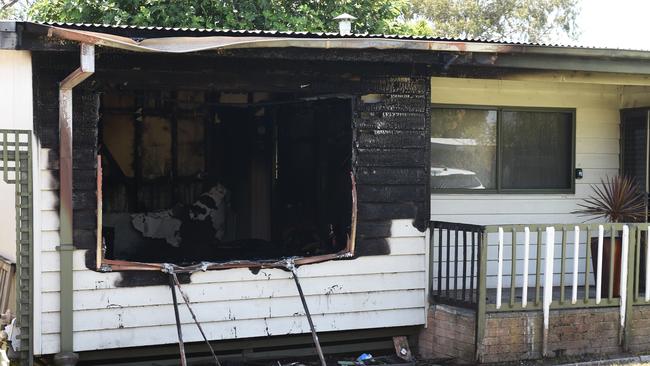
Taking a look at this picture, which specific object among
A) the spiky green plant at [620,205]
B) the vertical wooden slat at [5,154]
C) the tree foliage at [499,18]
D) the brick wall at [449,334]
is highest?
the tree foliage at [499,18]

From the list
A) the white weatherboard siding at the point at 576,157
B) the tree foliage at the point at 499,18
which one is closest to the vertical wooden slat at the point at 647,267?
the white weatherboard siding at the point at 576,157

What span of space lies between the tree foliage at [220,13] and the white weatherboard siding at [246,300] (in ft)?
28.7

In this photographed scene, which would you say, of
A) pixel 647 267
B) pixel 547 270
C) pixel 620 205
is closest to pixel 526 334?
pixel 547 270

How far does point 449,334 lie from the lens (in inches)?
282

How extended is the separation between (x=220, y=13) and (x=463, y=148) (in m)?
8.25

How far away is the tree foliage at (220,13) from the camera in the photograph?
1480 centimetres

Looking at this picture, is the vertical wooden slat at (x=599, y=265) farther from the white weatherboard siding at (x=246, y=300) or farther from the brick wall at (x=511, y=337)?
the white weatherboard siding at (x=246, y=300)

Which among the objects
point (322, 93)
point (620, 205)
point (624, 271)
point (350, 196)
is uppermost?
point (322, 93)

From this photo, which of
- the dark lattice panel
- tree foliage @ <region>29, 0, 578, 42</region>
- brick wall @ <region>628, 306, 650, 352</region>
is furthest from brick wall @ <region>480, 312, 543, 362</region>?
tree foliage @ <region>29, 0, 578, 42</region>

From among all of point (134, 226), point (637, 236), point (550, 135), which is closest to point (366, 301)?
point (637, 236)

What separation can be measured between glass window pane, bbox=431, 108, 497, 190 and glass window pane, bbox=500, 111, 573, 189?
153 millimetres

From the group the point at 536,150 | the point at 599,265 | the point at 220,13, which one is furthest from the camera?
the point at 220,13

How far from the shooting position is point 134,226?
10.2 meters

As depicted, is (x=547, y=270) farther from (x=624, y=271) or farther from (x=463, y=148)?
(x=463, y=148)
